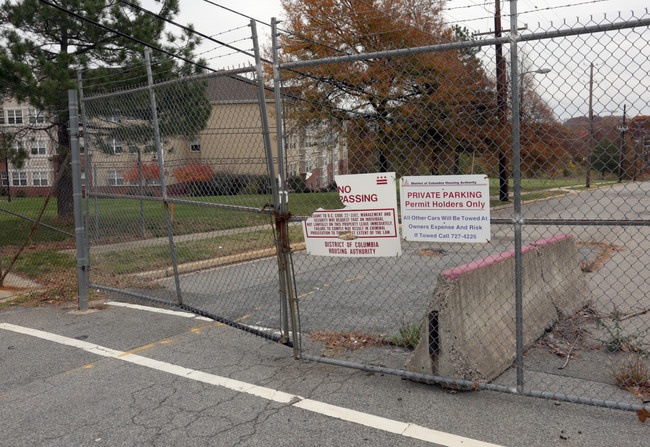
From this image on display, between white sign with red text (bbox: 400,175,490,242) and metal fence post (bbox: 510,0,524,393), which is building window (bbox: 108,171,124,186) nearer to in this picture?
white sign with red text (bbox: 400,175,490,242)

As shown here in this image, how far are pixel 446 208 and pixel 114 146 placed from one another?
5395 mm

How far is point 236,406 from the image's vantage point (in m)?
4.23

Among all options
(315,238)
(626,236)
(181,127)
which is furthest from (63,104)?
(626,236)

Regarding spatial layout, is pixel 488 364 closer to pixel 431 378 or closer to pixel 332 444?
pixel 431 378

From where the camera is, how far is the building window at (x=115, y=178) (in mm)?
7779

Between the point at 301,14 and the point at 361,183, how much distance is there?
21590mm

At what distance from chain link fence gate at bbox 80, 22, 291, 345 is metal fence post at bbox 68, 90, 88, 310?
268 millimetres

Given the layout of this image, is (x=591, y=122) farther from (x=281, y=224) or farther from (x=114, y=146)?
(x=114, y=146)

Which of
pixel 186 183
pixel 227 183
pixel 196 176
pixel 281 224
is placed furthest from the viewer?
pixel 186 183

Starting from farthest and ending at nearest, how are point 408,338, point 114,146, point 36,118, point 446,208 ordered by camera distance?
point 36,118 < point 114,146 < point 408,338 < point 446,208

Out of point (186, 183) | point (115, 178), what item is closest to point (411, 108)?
point (186, 183)

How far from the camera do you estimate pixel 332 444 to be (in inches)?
141

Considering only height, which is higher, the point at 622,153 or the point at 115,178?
the point at 115,178

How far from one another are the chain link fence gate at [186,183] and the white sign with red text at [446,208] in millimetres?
1422
